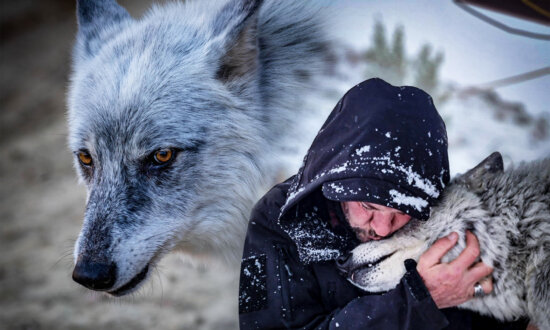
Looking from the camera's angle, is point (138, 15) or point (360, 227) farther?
point (138, 15)

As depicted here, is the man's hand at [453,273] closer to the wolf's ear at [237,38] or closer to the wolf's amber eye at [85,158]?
the wolf's ear at [237,38]

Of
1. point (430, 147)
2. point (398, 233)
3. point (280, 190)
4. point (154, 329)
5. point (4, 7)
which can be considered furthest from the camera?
point (4, 7)

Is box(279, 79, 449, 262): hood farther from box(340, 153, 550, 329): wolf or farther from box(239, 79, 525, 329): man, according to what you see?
box(340, 153, 550, 329): wolf

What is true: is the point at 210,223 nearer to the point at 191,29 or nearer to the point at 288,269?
the point at 288,269

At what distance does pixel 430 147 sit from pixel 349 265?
1.77ft

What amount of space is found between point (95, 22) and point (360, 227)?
1.93 meters

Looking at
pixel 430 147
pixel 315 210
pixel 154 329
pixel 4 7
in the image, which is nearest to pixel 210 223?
pixel 315 210

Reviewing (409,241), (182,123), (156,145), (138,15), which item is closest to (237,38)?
(182,123)

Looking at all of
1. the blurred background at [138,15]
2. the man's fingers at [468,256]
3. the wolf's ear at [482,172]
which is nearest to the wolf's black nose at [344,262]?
the man's fingers at [468,256]

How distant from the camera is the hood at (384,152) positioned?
5.56ft

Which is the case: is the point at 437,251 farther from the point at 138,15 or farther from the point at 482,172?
the point at 138,15

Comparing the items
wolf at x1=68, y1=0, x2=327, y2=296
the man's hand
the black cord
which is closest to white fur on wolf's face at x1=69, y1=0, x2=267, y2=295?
wolf at x1=68, y1=0, x2=327, y2=296

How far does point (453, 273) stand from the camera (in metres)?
1.75

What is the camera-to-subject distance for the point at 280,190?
219cm
